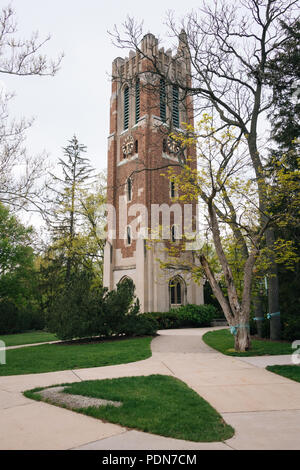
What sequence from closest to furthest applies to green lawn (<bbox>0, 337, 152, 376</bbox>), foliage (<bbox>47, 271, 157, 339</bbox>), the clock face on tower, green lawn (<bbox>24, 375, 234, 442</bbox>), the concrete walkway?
the concrete walkway, green lawn (<bbox>24, 375, 234, 442</bbox>), green lawn (<bbox>0, 337, 152, 376</bbox>), foliage (<bbox>47, 271, 157, 339</bbox>), the clock face on tower

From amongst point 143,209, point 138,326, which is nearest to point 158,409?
point 138,326

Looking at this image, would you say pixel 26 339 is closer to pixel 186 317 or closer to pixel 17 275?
pixel 186 317

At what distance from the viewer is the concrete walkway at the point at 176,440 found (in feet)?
10.7

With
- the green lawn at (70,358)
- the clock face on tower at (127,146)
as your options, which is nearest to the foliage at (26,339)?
the green lawn at (70,358)

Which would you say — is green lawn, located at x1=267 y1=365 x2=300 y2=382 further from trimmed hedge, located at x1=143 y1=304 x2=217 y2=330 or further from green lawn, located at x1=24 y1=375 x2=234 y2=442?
trimmed hedge, located at x1=143 y1=304 x2=217 y2=330

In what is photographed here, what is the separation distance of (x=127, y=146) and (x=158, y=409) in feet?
83.9

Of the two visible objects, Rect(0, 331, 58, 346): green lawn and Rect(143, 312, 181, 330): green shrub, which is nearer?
Rect(0, 331, 58, 346): green lawn

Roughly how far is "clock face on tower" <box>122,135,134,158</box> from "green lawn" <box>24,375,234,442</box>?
2362 centimetres

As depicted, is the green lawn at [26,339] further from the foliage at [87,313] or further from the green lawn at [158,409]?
the green lawn at [158,409]

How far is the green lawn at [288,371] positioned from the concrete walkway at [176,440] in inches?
7.0

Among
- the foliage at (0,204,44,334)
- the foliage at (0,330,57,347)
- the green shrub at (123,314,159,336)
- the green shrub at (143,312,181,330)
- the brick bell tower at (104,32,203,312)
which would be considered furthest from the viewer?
the foliage at (0,204,44,334)

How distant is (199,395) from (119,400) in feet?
4.13

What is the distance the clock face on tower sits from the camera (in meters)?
27.7

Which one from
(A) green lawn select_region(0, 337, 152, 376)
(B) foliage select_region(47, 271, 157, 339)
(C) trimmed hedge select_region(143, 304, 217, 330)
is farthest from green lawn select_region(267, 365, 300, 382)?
(C) trimmed hedge select_region(143, 304, 217, 330)
